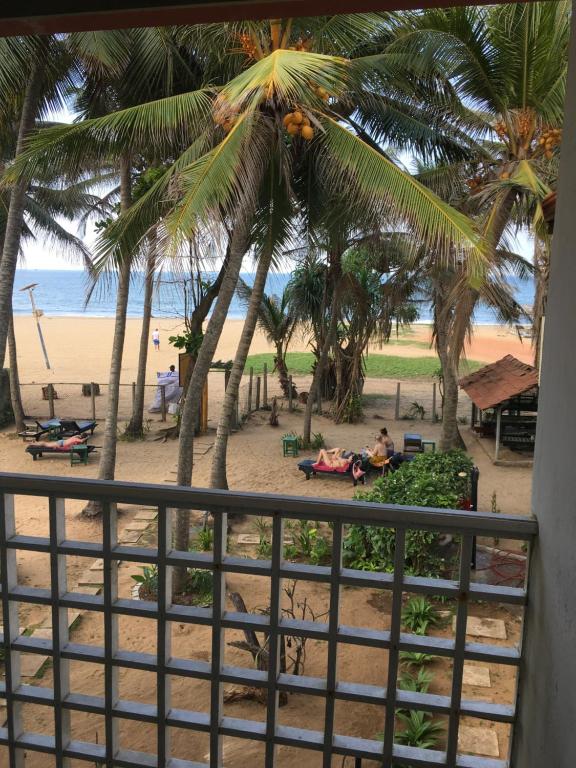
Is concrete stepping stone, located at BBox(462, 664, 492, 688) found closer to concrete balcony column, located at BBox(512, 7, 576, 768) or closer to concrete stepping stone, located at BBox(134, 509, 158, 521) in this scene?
concrete balcony column, located at BBox(512, 7, 576, 768)

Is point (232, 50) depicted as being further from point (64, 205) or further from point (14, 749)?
point (64, 205)

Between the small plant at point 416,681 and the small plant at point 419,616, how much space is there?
86cm

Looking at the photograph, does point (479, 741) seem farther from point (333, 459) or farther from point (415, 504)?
point (333, 459)

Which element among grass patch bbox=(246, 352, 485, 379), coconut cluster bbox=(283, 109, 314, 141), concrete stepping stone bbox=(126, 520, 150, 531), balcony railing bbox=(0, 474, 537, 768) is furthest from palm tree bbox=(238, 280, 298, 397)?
balcony railing bbox=(0, 474, 537, 768)

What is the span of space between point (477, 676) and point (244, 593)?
11.0 feet

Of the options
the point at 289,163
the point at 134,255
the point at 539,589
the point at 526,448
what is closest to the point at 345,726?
the point at 539,589

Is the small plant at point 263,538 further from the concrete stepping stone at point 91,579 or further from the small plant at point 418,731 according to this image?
the small plant at point 418,731

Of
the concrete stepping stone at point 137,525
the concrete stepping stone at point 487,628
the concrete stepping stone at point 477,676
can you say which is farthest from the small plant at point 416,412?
the concrete stepping stone at point 477,676

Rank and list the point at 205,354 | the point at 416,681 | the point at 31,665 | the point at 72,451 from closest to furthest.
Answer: the point at 416,681 → the point at 31,665 → the point at 205,354 → the point at 72,451

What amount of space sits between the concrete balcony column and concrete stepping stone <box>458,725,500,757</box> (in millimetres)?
3111

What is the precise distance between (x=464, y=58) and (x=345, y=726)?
9.13m

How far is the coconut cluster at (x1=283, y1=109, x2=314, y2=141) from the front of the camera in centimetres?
805

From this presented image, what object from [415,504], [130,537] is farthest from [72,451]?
[415,504]

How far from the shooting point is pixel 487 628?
6812mm
